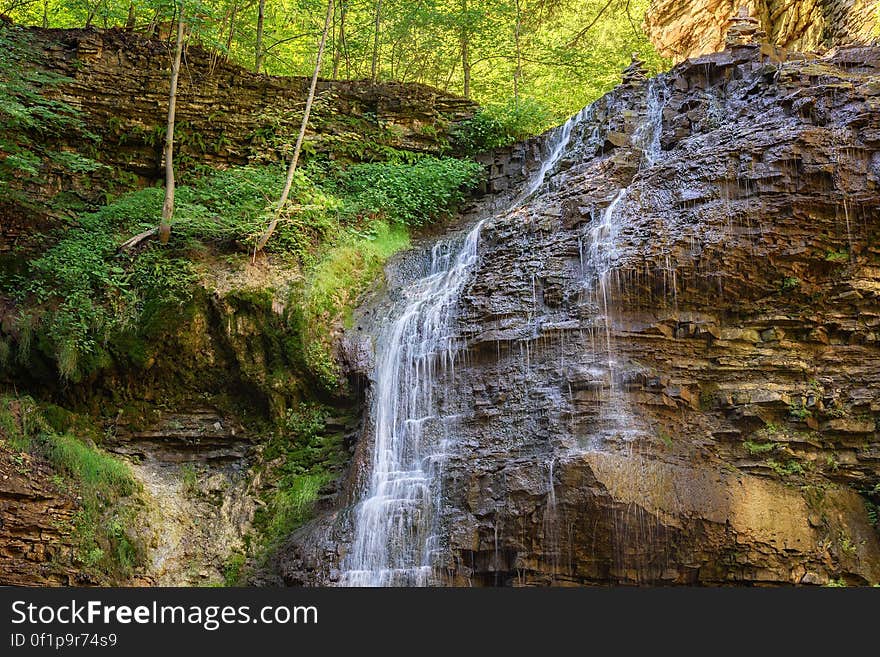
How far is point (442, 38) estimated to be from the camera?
64.9 ft

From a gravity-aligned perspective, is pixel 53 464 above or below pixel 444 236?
below

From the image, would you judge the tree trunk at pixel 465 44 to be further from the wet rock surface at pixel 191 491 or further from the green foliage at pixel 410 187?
the wet rock surface at pixel 191 491

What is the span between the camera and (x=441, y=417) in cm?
972

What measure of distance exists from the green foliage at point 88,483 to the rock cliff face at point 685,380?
214 centimetres

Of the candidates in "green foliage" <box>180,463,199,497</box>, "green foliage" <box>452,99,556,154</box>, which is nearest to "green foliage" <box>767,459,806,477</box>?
"green foliage" <box>180,463,199,497</box>

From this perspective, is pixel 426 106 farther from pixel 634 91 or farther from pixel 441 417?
pixel 441 417

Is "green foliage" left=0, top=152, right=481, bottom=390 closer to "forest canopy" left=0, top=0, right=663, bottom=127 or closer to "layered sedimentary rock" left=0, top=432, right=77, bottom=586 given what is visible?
"layered sedimentary rock" left=0, top=432, right=77, bottom=586

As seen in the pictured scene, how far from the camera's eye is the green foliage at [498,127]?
635 inches

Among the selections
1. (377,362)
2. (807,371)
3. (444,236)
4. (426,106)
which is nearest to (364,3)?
(426,106)

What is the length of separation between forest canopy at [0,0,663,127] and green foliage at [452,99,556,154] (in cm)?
5

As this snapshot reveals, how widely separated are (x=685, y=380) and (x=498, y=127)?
8.77m

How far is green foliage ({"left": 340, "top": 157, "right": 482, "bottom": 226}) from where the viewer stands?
564 inches

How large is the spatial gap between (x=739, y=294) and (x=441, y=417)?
13.3 ft

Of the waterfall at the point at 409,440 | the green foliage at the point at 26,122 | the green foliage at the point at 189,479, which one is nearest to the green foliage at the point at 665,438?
the waterfall at the point at 409,440
